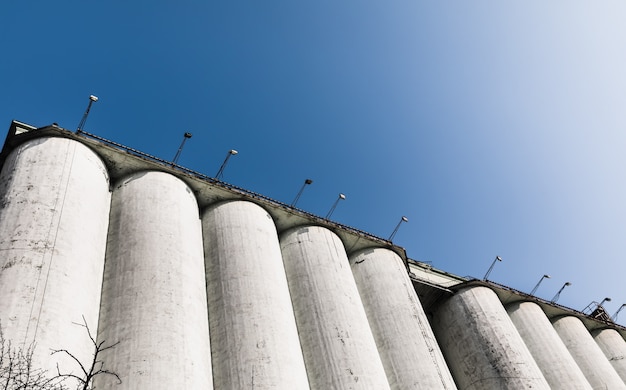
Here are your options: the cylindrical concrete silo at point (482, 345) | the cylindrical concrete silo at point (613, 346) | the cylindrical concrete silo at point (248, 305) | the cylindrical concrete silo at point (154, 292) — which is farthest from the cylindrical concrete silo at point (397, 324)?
the cylindrical concrete silo at point (613, 346)

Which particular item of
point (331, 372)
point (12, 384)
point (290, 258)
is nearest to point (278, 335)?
point (331, 372)

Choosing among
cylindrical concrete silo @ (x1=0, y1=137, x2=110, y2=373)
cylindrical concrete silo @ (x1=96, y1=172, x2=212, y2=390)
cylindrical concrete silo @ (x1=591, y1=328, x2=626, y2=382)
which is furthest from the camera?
cylindrical concrete silo @ (x1=591, y1=328, x2=626, y2=382)

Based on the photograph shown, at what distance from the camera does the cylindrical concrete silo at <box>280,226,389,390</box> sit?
1934 cm

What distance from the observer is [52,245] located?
53.8ft

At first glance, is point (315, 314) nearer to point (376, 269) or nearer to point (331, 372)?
point (331, 372)

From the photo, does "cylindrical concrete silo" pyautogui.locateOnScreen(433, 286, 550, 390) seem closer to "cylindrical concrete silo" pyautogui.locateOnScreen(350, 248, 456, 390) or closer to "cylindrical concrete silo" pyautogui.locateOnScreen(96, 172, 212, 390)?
"cylindrical concrete silo" pyautogui.locateOnScreen(350, 248, 456, 390)

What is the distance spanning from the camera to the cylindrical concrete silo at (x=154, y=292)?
1531cm

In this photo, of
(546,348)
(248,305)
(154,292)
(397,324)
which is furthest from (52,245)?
(546,348)

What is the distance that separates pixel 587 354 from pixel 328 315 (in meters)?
19.7

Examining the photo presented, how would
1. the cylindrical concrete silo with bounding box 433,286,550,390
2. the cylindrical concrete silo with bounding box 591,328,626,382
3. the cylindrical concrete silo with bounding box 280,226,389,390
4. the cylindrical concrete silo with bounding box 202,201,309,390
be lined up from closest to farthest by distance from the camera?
the cylindrical concrete silo with bounding box 202,201,309,390, the cylindrical concrete silo with bounding box 280,226,389,390, the cylindrical concrete silo with bounding box 433,286,550,390, the cylindrical concrete silo with bounding box 591,328,626,382

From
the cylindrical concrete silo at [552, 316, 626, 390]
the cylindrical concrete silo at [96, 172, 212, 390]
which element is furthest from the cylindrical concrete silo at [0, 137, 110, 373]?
the cylindrical concrete silo at [552, 316, 626, 390]

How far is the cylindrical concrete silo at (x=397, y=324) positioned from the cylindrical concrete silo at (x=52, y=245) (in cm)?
1165

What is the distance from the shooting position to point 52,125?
2095 centimetres

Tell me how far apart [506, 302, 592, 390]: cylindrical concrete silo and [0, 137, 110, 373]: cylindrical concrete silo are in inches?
899
